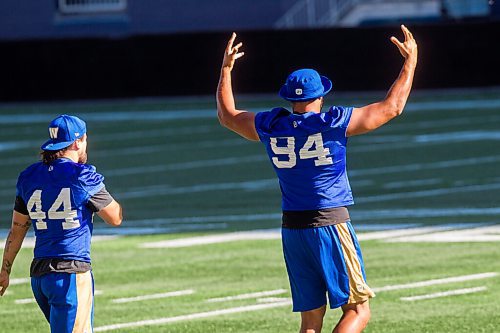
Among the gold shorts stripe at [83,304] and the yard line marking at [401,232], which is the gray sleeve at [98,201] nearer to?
the gold shorts stripe at [83,304]

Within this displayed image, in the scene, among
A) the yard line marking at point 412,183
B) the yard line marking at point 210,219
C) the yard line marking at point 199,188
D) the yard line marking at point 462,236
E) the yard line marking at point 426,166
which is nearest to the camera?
the yard line marking at point 462,236

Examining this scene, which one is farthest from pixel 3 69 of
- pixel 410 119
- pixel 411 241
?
pixel 411 241

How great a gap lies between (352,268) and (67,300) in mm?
1539

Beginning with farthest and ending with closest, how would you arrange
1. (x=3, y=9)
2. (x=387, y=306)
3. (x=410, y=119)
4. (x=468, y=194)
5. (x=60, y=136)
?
(x=3, y=9) → (x=410, y=119) → (x=468, y=194) → (x=387, y=306) → (x=60, y=136)

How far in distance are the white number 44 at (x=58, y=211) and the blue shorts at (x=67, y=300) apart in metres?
0.27

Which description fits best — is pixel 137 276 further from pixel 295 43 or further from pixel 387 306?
pixel 295 43

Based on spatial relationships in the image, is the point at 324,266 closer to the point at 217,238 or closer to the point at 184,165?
the point at 217,238

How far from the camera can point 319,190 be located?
7.66 metres

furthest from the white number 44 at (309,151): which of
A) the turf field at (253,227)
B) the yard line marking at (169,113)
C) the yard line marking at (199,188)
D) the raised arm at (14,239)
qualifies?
the yard line marking at (169,113)

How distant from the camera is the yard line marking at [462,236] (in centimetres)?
1349

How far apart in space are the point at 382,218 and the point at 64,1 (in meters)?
30.5

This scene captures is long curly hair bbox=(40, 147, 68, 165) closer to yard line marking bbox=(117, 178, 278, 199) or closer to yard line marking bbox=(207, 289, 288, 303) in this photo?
yard line marking bbox=(207, 289, 288, 303)

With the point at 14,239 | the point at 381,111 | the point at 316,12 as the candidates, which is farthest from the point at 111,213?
the point at 316,12

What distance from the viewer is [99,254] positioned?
44.7 ft
